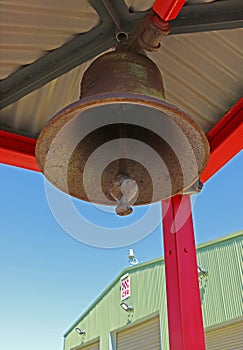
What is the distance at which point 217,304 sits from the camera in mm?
8688

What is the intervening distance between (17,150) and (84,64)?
0.47m

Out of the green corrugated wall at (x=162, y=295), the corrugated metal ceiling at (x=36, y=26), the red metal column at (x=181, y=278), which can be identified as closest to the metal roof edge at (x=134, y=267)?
the green corrugated wall at (x=162, y=295)

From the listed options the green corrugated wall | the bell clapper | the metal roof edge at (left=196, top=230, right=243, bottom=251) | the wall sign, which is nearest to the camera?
the bell clapper

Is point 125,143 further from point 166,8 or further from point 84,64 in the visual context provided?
point 84,64

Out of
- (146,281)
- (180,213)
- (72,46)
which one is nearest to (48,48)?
(72,46)

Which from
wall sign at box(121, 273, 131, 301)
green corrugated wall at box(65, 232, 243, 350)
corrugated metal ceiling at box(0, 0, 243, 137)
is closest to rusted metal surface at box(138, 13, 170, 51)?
corrugated metal ceiling at box(0, 0, 243, 137)

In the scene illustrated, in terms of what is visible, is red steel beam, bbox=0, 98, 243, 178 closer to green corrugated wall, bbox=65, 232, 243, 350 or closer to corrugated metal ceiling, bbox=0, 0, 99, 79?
corrugated metal ceiling, bbox=0, 0, 99, 79

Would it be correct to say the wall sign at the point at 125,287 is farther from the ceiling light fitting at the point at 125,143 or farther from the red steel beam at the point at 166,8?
the red steel beam at the point at 166,8

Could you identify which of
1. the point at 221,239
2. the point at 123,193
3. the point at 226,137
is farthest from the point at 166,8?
the point at 221,239

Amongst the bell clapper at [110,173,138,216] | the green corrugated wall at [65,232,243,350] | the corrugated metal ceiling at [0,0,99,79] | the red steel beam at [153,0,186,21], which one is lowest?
the bell clapper at [110,173,138,216]

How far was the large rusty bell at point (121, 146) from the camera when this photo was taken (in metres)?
1.15

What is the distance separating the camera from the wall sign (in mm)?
11070

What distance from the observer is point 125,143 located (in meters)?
1.25

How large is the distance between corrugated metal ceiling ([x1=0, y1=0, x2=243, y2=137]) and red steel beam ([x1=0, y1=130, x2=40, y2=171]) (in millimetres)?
48
